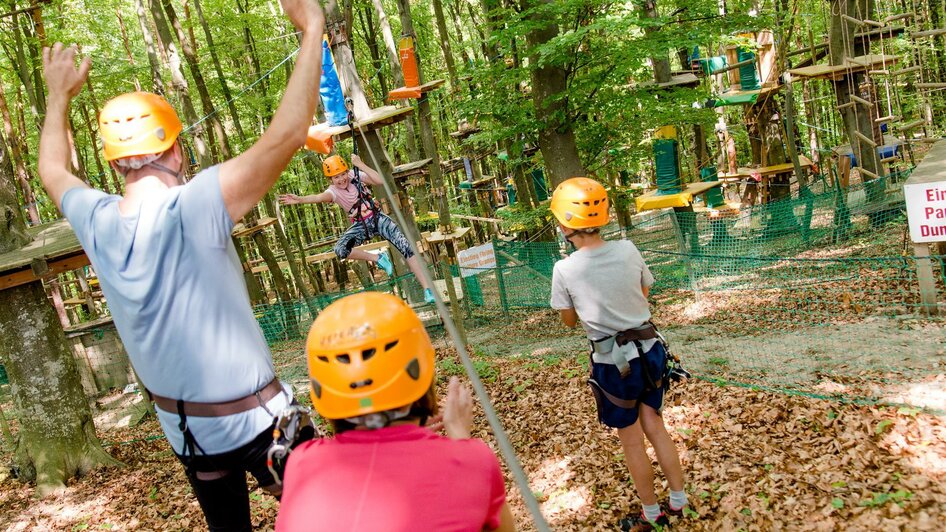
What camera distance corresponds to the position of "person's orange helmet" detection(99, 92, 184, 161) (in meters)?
2.08

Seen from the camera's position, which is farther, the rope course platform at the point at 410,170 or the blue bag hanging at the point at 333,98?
the rope course platform at the point at 410,170

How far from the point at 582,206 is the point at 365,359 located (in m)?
2.05

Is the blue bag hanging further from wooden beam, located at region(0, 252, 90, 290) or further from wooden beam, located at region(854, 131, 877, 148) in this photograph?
wooden beam, located at region(854, 131, 877, 148)

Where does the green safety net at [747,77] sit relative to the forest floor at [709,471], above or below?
above

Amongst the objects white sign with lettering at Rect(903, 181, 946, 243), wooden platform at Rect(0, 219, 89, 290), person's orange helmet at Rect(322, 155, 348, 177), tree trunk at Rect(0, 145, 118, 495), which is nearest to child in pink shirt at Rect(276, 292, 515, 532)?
wooden platform at Rect(0, 219, 89, 290)

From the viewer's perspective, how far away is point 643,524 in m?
3.74

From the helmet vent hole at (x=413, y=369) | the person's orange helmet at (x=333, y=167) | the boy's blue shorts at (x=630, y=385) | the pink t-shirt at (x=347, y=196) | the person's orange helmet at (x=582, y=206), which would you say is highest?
the person's orange helmet at (x=333, y=167)

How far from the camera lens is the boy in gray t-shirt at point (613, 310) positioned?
3.40m

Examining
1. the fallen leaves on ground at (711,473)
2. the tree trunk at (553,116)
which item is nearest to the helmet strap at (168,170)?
the fallen leaves on ground at (711,473)

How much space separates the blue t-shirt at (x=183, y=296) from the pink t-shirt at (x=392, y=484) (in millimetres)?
562

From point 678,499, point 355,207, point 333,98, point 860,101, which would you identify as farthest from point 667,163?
point 678,499

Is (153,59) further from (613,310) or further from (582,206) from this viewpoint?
(613,310)

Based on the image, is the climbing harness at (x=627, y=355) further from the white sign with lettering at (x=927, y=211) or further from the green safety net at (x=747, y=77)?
the green safety net at (x=747, y=77)

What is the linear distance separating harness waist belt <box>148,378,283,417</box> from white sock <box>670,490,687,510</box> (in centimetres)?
253
